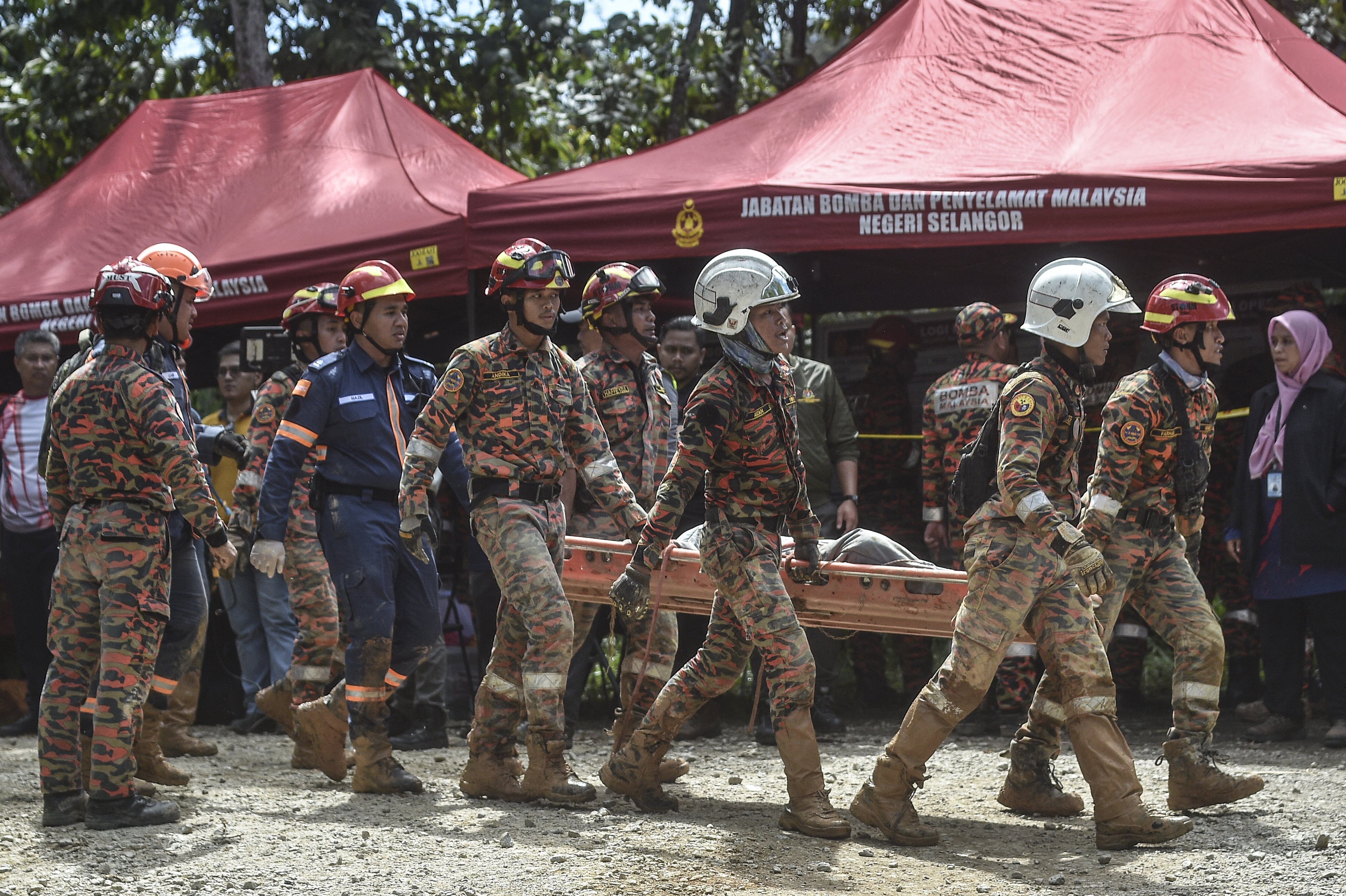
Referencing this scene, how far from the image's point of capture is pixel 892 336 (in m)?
9.38

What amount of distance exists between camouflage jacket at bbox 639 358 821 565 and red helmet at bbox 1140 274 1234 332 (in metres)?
1.60

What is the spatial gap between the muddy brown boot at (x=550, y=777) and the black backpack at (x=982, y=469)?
1846 mm

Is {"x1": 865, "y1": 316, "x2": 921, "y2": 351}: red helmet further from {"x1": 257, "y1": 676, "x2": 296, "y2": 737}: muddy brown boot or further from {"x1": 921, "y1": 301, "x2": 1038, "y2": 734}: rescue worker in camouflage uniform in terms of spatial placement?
{"x1": 257, "y1": 676, "x2": 296, "y2": 737}: muddy brown boot

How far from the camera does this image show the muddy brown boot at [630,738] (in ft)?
19.9

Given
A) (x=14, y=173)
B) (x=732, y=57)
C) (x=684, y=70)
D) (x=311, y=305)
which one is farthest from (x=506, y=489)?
(x=14, y=173)

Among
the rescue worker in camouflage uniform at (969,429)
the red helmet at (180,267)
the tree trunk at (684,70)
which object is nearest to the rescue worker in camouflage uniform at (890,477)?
the rescue worker in camouflage uniform at (969,429)

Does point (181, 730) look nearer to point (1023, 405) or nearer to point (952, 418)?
point (952, 418)

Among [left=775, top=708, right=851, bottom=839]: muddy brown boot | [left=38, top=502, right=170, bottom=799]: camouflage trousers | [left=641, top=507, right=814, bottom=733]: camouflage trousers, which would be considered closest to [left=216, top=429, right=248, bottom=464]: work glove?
[left=38, top=502, right=170, bottom=799]: camouflage trousers

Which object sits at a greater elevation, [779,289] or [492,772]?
[779,289]

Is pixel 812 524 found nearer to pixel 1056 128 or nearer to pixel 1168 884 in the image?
pixel 1168 884

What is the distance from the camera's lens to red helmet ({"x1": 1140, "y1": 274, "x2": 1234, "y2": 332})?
5883 millimetres

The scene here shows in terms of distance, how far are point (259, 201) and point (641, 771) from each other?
6344 mm

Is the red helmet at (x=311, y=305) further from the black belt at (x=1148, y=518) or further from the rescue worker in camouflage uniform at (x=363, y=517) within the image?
the black belt at (x=1148, y=518)

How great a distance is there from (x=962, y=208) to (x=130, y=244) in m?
6.01
